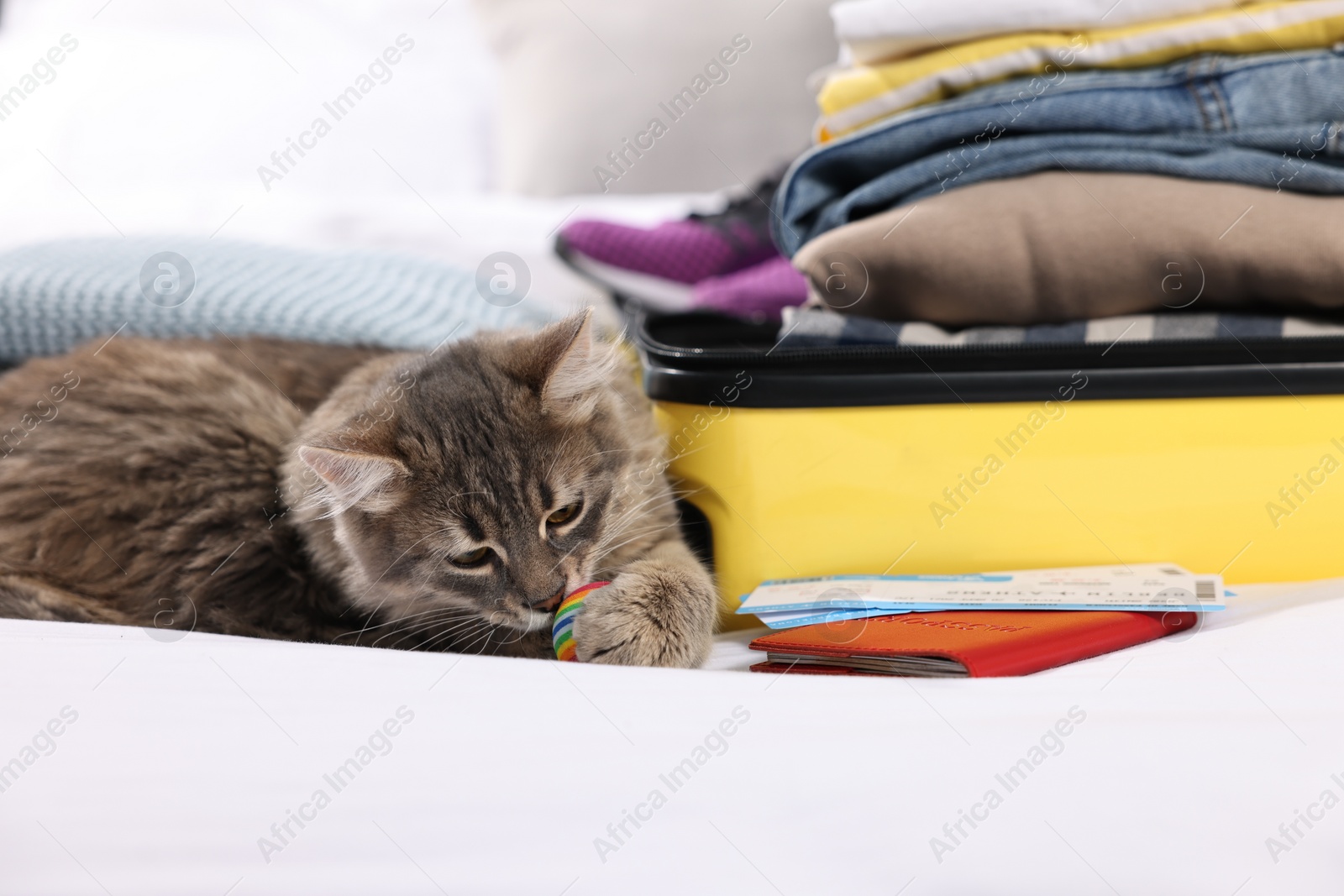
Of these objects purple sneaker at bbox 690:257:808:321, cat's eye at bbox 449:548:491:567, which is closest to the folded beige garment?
purple sneaker at bbox 690:257:808:321

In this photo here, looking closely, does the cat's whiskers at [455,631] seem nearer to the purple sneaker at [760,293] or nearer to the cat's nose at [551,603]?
the cat's nose at [551,603]

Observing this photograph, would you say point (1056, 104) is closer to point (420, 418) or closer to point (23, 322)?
point (420, 418)

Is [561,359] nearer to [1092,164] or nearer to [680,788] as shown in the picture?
[680,788]

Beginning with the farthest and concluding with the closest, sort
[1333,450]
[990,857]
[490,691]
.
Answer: [1333,450], [490,691], [990,857]

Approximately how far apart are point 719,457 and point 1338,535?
28.9 inches

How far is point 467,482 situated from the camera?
1031mm

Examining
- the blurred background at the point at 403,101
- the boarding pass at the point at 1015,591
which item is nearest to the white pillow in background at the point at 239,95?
the blurred background at the point at 403,101

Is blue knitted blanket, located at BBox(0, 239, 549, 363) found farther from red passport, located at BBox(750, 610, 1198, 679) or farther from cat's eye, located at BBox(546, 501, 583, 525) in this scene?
red passport, located at BBox(750, 610, 1198, 679)

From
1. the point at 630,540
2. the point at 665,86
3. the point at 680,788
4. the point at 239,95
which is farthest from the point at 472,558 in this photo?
the point at 239,95

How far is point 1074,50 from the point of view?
1121 millimetres

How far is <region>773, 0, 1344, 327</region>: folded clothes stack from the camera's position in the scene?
103cm

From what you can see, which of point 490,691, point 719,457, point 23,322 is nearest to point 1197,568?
point 719,457

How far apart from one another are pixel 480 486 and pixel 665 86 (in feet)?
6.35

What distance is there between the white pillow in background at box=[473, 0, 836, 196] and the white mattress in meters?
2.11
